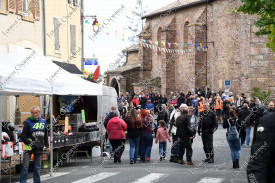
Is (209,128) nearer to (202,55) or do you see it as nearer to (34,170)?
(34,170)

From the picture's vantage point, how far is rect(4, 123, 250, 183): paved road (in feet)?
36.2

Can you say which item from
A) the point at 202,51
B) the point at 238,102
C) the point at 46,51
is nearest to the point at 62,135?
the point at 46,51

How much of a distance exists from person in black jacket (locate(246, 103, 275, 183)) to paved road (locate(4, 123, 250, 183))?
6.73 m

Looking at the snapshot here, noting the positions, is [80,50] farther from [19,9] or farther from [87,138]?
[87,138]

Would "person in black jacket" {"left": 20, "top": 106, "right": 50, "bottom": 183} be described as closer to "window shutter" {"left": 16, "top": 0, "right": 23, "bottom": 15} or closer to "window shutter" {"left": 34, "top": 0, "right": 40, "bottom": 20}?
"window shutter" {"left": 16, "top": 0, "right": 23, "bottom": 15}

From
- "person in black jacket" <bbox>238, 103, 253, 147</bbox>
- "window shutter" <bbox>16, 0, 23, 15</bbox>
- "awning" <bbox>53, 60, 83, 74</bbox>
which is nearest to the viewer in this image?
"person in black jacket" <bbox>238, 103, 253, 147</bbox>

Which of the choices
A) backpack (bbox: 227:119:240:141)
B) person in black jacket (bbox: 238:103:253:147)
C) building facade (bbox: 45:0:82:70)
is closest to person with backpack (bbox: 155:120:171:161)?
backpack (bbox: 227:119:240:141)

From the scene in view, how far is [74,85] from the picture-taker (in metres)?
13.3

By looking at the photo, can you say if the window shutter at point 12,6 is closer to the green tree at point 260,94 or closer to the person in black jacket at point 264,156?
the green tree at point 260,94

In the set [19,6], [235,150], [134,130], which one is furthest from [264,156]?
[19,6]

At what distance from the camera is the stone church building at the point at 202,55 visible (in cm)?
3224

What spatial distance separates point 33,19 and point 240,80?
58.8 feet

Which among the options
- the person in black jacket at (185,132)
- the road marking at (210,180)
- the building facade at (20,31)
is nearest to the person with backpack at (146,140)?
the person in black jacket at (185,132)

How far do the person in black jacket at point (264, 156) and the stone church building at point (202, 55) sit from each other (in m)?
23.6
